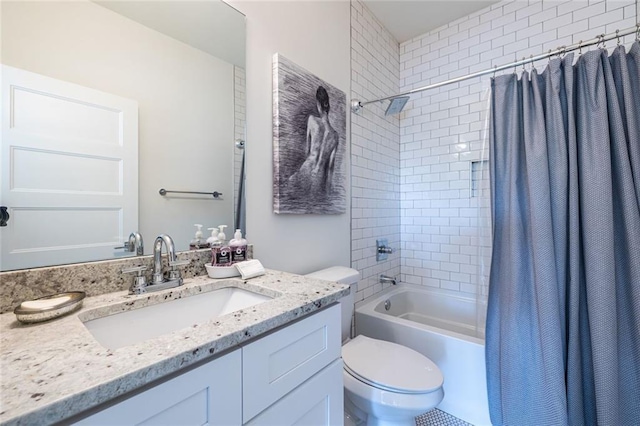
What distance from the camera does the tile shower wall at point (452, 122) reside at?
199 cm

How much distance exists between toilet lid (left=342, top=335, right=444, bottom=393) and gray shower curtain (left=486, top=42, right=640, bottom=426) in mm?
471

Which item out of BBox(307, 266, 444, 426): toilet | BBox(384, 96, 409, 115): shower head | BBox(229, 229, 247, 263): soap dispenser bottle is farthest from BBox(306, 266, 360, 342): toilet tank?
BBox(384, 96, 409, 115): shower head

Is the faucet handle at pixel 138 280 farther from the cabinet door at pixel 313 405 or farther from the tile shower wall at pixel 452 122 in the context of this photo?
the tile shower wall at pixel 452 122

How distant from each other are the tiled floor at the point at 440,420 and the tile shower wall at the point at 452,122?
95 cm

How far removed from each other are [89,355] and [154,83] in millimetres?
924

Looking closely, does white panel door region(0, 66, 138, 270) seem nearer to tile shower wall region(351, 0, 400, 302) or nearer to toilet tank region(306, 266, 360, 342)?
toilet tank region(306, 266, 360, 342)

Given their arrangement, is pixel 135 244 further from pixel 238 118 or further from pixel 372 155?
pixel 372 155

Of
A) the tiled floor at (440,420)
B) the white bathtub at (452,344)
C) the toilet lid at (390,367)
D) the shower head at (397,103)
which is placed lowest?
the tiled floor at (440,420)

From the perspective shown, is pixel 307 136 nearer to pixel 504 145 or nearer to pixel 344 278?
pixel 344 278

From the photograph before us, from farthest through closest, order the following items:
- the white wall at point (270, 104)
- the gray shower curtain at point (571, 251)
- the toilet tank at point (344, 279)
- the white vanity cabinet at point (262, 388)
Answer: the toilet tank at point (344, 279)
the white wall at point (270, 104)
the gray shower curtain at point (571, 251)
the white vanity cabinet at point (262, 388)

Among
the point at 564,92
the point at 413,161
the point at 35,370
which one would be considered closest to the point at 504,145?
the point at 564,92

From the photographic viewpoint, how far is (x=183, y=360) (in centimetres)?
49

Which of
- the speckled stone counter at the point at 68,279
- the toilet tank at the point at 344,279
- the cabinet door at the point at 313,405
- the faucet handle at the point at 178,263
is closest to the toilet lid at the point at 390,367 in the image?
the toilet tank at the point at 344,279

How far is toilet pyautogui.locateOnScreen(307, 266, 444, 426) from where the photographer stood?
1.13m
